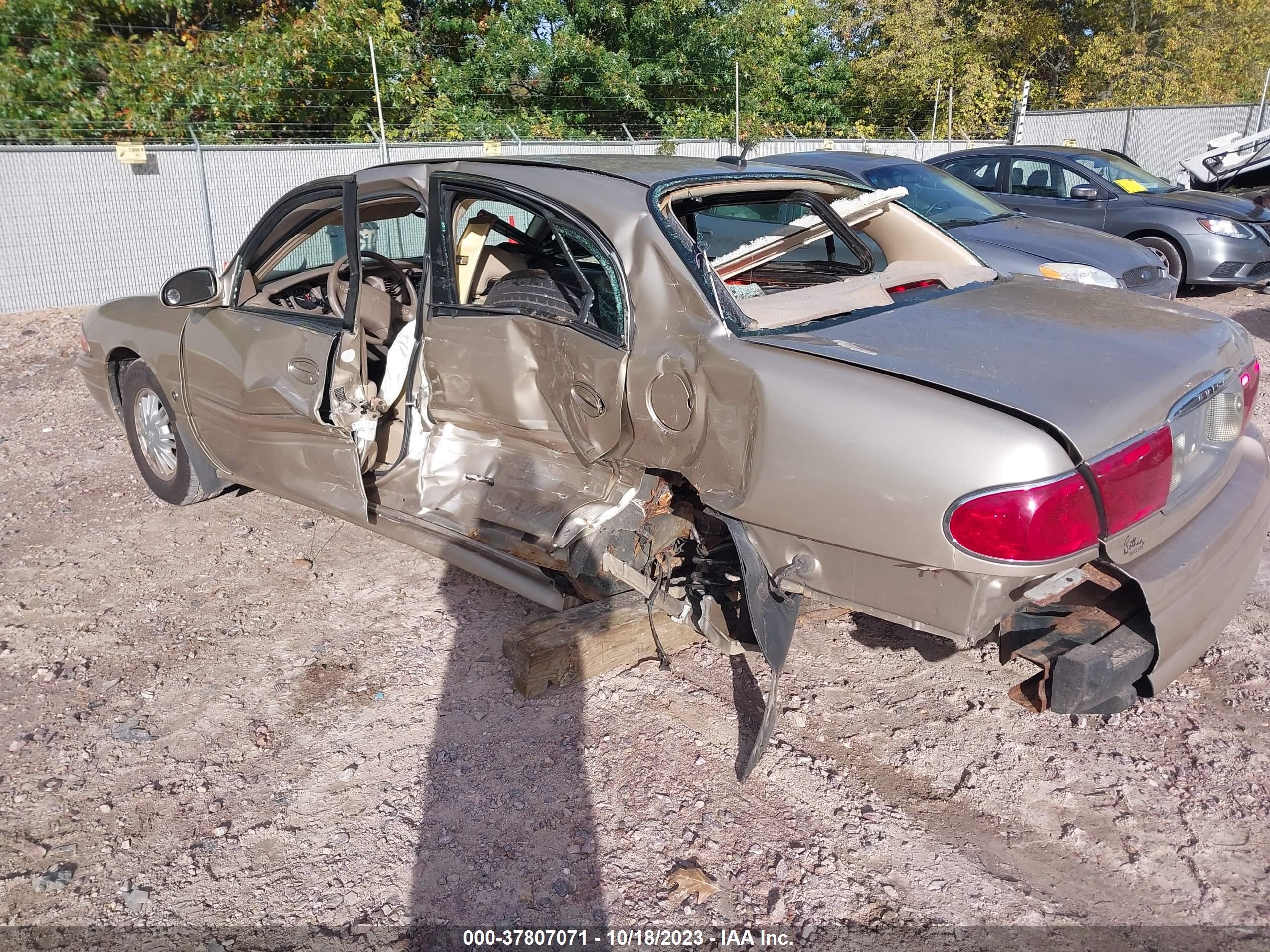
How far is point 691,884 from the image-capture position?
2.45 metres

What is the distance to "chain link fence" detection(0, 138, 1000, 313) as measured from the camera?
1062cm

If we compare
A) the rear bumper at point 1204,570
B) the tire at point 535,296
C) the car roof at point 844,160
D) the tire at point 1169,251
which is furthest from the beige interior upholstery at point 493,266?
the tire at point 1169,251

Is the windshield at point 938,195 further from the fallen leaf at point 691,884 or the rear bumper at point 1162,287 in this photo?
the fallen leaf at point 691,884

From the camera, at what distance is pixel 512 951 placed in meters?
2.30

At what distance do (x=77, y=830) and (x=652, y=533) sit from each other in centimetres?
192

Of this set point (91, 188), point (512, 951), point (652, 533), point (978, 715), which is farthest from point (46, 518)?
point (91, 188)

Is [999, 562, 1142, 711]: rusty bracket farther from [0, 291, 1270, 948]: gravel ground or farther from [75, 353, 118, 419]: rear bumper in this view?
[75, 353, 118, 419]: rear bumper

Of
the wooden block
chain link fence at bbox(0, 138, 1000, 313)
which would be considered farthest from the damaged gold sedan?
chain link fence at bbox(0, 138, 1000, 313)

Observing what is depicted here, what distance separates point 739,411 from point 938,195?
19.5 feet

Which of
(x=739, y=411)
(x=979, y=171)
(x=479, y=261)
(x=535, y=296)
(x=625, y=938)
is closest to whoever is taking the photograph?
(x=625, y=938)

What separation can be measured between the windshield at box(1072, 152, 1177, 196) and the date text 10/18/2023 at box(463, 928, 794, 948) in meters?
9.78

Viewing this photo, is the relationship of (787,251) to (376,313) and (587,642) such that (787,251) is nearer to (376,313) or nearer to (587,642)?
(587,642)

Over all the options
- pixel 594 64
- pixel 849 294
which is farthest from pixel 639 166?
pixel 594 64

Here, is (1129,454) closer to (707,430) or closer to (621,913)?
(707,430)
